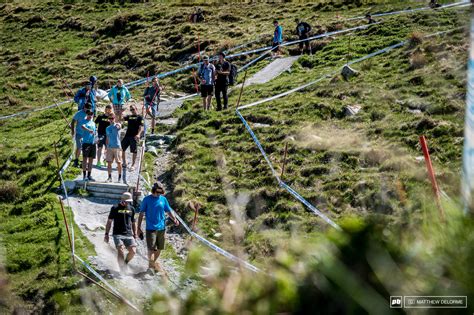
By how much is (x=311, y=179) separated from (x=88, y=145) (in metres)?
6.11

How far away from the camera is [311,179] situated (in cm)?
1795

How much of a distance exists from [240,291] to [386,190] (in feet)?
39.4

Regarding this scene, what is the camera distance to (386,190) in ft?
50.3

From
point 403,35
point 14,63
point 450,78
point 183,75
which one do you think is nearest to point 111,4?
point 14,63

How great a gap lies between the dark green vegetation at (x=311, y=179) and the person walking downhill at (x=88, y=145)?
1228mm

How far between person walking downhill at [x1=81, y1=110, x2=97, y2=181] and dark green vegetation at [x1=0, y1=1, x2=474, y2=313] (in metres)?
1.23

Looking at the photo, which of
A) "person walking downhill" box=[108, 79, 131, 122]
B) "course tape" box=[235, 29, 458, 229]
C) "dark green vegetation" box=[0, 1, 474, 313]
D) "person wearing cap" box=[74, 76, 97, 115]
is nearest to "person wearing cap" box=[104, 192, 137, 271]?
"dark green vegetation" box=[0, 1, 474, 313]

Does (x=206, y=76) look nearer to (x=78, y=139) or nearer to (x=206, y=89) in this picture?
(x=206, y=89)

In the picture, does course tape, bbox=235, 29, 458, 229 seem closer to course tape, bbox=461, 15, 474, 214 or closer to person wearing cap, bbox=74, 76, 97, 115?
person wearing cap, bbox=74, 76, 97, 115

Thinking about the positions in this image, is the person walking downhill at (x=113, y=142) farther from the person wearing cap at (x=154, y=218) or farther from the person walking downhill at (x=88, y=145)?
the person wearing cap at (x=154, y=218)

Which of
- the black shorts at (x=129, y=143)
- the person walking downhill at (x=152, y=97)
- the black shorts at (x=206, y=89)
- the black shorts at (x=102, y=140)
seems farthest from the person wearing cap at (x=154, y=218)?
the person walking downhill at (x=152, y=97)

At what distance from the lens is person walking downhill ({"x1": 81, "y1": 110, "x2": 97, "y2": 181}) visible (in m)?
18.9

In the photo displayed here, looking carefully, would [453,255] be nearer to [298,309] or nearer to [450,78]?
[298,309]

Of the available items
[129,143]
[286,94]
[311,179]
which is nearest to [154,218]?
[311,179]
